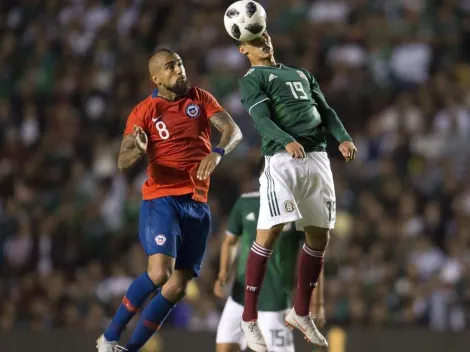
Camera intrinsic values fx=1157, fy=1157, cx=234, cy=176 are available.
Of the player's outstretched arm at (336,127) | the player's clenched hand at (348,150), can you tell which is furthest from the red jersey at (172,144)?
the player's clenched hand at (348,150)

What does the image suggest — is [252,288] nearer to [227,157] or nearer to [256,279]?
[256,279]

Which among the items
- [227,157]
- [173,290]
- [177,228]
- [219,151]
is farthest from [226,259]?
[227,157]

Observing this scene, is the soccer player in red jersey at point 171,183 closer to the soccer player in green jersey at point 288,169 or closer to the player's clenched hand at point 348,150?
the soccer player in green jersey at point 288,169

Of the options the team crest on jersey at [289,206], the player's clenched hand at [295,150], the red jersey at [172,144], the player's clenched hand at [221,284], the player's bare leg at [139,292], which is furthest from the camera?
the player's clenched hand at [221,284]

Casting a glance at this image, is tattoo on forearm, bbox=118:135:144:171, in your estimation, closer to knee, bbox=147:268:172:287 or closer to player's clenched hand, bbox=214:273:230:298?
knee, bbox=147:268:172:287

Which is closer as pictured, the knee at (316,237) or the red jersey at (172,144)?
the knee at (316,237)

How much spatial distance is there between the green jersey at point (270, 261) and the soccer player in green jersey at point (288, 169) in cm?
137

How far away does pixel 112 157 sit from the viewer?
49.3ft

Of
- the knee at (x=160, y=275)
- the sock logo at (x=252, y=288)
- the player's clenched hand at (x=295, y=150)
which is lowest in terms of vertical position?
the sock logo at (x=252, y=288)

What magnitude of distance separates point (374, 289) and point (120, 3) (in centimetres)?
651

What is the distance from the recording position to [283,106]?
7.90 m

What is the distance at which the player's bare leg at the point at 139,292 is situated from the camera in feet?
26.9

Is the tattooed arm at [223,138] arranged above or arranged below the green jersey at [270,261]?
above

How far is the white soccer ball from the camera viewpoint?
797cm
